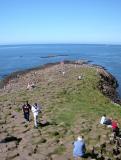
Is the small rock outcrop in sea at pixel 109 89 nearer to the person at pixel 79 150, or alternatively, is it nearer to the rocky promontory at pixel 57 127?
the rocky promontory at pixel 57 127

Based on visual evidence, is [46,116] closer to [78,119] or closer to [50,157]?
[78,119]

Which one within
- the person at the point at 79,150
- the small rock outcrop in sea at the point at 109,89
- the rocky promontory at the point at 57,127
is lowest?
the small rock outcrop in sea at the point at 109,89

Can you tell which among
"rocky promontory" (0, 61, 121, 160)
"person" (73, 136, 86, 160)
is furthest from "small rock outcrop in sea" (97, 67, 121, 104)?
A: "person" (73, 136, 86, 160)

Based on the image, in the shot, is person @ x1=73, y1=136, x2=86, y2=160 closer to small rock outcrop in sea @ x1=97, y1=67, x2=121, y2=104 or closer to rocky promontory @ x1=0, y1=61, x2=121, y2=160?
rocky promontory @ x1=0, y1=61, x2=121, y2=160

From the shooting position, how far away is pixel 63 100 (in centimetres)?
4112

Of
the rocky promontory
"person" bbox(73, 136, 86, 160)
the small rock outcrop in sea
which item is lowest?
the small rock outcrop in sea

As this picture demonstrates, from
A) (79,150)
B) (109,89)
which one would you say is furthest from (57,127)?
(109,89)

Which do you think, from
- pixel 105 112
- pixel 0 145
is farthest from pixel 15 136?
pixel 105 112

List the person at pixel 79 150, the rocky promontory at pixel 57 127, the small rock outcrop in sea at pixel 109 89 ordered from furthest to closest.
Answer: the small rock outcrop in sea at pixel 109 89
the rocky promontory at pixel 57 127
the person at pixel 79 150

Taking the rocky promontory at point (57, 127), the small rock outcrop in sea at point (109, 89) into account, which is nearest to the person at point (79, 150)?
the rocky promontory at point (57, 127)

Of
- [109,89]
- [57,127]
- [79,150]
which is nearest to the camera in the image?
[79,150]

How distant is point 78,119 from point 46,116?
3473 millimetres

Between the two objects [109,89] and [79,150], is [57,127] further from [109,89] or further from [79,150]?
[109,89]

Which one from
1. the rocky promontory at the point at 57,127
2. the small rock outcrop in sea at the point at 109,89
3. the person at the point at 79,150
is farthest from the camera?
the small rock outcrop in sea at the point at 109,89
